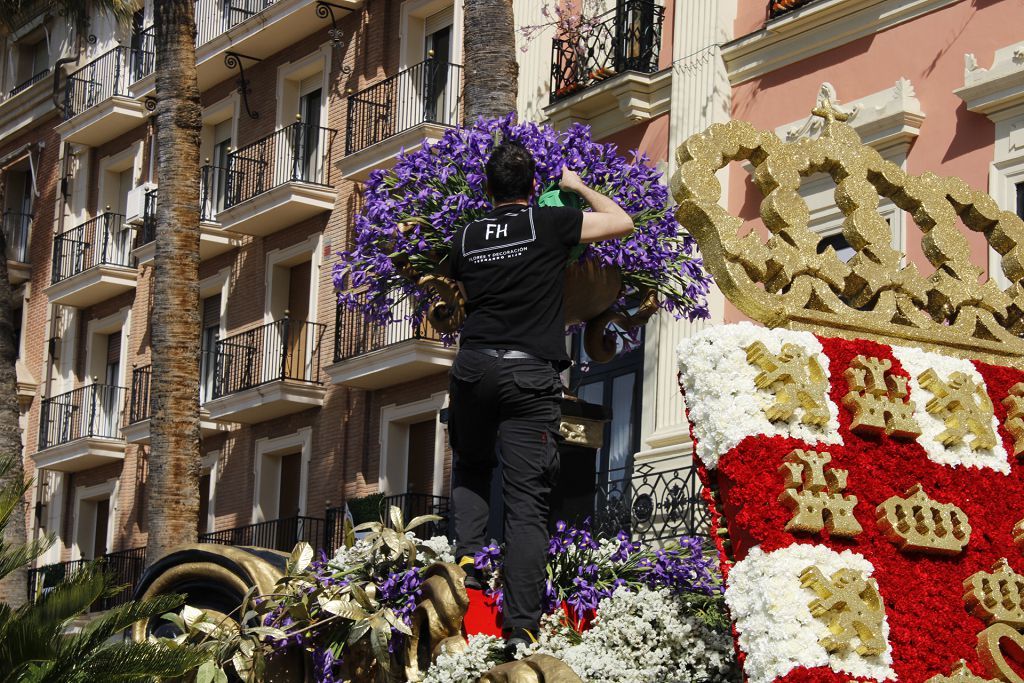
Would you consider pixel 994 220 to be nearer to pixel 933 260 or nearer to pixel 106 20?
Answer: pixel 933 260

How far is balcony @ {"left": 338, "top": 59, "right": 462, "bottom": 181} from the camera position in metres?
24.2

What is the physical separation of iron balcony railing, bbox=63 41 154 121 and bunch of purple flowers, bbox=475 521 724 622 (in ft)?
84.0

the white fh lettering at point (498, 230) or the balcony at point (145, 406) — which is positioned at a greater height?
the balcony at point (145, 406)

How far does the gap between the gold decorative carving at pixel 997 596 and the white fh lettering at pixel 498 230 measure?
2049mm

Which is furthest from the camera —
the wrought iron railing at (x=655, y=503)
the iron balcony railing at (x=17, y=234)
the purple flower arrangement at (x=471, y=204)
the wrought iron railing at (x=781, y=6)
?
the iron balcony railing at (x=17, y=234)

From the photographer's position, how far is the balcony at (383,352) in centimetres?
2330

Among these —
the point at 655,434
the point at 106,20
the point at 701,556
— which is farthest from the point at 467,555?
the point at 106,20

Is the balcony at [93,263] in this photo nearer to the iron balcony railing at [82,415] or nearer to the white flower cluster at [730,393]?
the iron balcony railing at [82,415]

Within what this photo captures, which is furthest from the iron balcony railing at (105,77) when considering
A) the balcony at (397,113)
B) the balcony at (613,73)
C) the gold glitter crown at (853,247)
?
the gold glitter crown at (853,247)

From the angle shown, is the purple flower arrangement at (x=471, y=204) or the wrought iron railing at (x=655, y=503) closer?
the purple flower arrangement at (x=471, y=204)

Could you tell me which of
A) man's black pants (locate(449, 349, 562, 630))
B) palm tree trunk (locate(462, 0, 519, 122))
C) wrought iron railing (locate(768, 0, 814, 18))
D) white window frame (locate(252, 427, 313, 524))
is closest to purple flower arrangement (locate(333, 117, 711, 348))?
Answer: man's black pants (locate(449, 349, 562, 630))

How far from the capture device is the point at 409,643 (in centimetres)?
669

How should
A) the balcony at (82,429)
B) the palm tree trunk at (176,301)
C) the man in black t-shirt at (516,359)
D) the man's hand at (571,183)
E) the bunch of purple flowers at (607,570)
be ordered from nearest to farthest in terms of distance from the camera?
the man in black t-shirt at (516,359)
the bunch of purple flowers at (607,570)
the man's hand at (571,183)
the palm tree trunk at (176,301)
the balcony at (82,429)

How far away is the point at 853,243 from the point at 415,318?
3048mm
